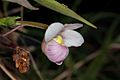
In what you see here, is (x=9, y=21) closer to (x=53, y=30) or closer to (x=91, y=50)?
(x=53, y=30)

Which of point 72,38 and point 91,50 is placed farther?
point 91,50

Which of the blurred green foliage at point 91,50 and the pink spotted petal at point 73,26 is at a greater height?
the pink spotted petal at point 73,26

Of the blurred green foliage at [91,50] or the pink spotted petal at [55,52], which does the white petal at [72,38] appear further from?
the blurred green foliage at [91,50]

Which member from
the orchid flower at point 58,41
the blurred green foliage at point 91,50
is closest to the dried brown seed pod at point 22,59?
the orchid flower at point 58,41

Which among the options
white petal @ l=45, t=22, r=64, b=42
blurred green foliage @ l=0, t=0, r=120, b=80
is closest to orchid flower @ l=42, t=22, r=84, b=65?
white petal @ l=45, t=22, r=64, b=42

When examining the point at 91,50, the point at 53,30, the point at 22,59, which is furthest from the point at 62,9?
the point at 91,50

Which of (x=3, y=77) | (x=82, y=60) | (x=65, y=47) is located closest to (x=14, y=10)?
(x=3, y=77)

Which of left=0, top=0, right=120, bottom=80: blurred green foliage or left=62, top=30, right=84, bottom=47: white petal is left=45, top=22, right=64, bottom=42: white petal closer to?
left=62, top=30, right=84, bottom=47: white petal
